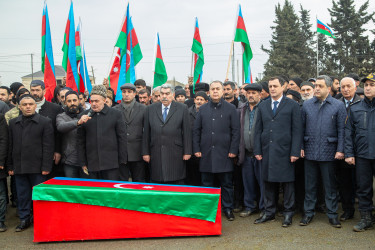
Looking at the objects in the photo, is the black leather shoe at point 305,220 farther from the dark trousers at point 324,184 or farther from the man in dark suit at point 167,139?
the man in dark suit at point 167,139

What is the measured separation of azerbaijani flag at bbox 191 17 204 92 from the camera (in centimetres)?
Result: 905

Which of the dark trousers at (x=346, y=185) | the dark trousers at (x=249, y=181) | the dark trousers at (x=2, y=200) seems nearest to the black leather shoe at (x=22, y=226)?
the dark trousers at (x=2, y=200)

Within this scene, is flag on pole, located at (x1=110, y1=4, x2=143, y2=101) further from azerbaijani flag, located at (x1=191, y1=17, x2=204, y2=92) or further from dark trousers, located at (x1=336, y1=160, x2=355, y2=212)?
dark trousers, located at (x1=336, y1=160, x2=355, y2=212)

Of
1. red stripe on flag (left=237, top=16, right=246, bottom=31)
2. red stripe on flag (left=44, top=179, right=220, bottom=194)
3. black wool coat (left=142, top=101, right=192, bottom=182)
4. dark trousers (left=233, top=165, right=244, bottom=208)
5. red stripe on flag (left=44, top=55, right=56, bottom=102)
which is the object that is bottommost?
dark trousers (left=233, top=165, right=244, bottom=208)

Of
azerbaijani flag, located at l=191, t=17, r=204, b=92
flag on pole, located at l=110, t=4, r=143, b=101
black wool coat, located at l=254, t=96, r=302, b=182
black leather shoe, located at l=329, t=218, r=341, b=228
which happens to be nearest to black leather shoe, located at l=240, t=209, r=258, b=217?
black wool coat, located at l=254, t=96, r=302, b=182

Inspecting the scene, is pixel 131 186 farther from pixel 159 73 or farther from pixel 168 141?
pixel 159 73

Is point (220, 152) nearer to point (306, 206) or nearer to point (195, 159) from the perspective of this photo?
point (195, 159)

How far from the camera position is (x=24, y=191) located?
5645 mm

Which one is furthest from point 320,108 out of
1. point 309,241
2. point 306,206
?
point 309,241

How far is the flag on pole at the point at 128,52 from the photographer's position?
28.0ft

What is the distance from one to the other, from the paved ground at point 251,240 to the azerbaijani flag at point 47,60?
323 cm

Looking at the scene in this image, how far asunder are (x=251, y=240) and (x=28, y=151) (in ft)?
11.7

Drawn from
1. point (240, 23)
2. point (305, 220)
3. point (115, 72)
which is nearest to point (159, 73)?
point (115, 72)

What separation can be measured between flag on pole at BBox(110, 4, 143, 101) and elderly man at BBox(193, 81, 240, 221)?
307cm
